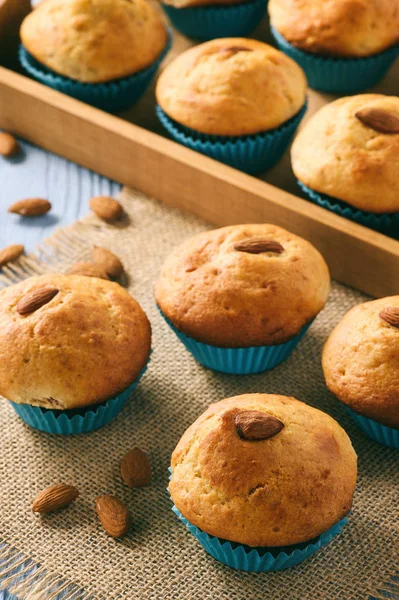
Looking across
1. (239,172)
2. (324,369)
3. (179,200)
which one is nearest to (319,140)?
(239,172)

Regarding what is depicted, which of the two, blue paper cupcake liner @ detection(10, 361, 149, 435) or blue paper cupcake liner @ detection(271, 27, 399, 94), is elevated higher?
blue paper cupcake liner @ detection(271, 27, 399, 94)

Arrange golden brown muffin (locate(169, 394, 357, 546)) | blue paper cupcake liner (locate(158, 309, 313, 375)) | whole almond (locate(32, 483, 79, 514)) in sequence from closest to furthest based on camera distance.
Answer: golden brown muffin (locate(169, 394, 357, 546)), whole almond (locate(32, 483, 79, 514)), blue paper cupcake liner (locate(158, 309, 313, 375))

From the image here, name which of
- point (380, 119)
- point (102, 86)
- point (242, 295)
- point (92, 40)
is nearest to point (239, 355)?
point (242, 295)

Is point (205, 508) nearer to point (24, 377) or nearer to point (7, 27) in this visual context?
point (24, 377)

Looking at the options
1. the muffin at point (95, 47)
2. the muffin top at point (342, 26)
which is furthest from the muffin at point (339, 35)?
the muffin at point (95, 47)

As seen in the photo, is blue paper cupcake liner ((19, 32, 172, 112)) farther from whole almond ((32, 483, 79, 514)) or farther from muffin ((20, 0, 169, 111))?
whole almond ((32, 483, 79, 514))

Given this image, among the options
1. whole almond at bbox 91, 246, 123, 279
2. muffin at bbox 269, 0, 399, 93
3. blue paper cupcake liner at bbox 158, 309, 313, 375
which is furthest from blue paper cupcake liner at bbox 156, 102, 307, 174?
blue paper cupcake liner at bbox 158, 309, 313, 375
